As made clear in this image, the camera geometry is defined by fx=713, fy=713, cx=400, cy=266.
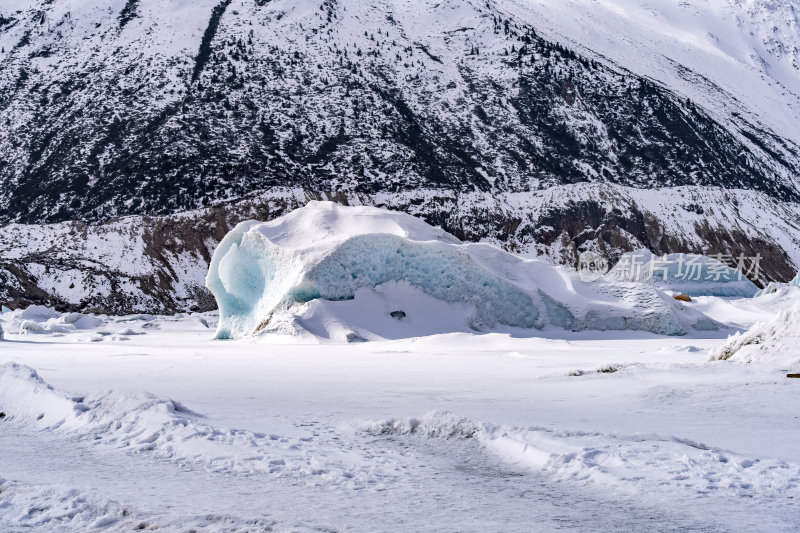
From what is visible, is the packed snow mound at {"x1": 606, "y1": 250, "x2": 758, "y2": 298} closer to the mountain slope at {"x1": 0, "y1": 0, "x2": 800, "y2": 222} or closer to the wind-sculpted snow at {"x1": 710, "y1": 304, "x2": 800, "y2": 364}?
the mountain slope at {"x1": 0, "y1": 0, "x2": 800, "y2": 222}

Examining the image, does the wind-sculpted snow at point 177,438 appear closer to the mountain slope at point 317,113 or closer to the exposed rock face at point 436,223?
the exposed rock face at point 436,223

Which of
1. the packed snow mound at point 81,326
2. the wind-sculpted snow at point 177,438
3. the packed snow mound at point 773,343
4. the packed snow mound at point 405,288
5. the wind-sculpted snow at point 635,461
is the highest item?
the packed snow mound at point 773,343

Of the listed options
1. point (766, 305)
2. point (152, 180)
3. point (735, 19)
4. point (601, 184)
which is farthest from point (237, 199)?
point (735, 19)

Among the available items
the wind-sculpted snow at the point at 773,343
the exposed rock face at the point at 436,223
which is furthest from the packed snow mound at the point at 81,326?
the wind-sculpted snow at the point at 773,343

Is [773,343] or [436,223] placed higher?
[773,343]

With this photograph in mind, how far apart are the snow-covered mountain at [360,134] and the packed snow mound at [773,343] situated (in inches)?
1590

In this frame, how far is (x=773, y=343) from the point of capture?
6.36 metres

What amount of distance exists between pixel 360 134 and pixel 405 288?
151 ft

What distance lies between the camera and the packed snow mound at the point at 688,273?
33.9 m

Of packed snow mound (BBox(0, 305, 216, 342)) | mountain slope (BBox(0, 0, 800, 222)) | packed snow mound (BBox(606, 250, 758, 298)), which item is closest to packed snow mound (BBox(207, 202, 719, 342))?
packed snow mound (BBox(0, 305, 216, 342))

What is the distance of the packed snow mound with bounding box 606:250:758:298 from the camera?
111 feet

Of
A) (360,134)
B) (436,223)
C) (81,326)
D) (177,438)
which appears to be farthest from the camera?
(360,134)

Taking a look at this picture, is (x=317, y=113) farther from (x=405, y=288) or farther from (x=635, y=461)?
(x=635, y=461)

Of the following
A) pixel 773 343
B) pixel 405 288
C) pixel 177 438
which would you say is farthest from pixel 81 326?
pixel 773 343
